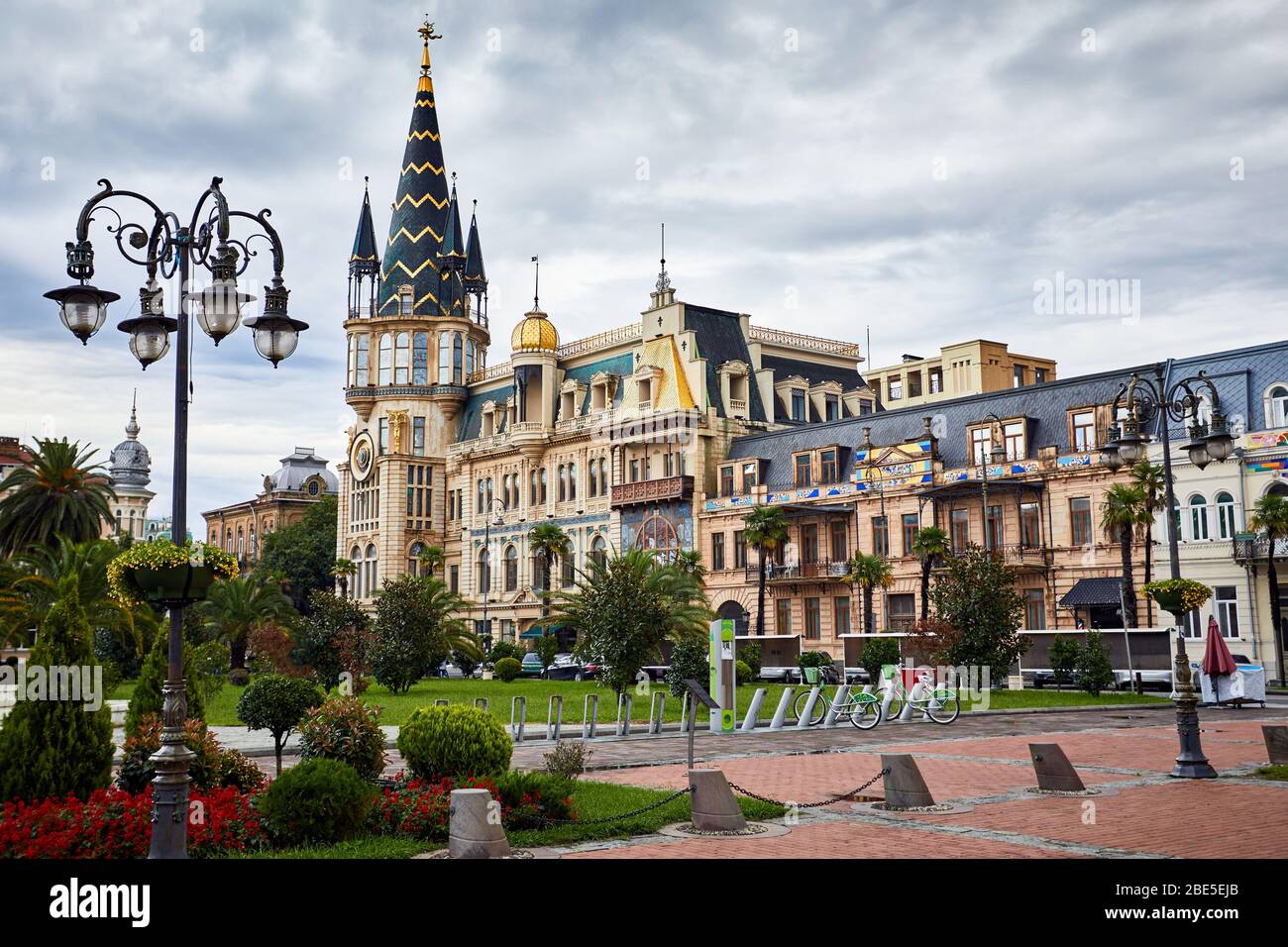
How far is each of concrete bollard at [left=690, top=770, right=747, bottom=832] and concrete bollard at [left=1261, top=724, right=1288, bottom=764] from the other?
10070mm

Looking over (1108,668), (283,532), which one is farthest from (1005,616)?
(283,532)

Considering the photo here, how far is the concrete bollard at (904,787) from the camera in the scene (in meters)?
13.9

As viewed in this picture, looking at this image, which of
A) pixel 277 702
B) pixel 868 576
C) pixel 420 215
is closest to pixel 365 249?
pixel 420 215

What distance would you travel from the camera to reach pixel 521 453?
74750mm

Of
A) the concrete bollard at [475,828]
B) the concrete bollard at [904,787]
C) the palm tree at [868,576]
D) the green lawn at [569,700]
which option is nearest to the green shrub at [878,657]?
the green lawn at [569,700]

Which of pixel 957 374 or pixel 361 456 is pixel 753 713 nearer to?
pixel 957 374

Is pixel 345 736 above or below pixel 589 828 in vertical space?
above

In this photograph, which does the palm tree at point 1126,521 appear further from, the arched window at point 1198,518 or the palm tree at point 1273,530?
the palm tree at point 1273,530

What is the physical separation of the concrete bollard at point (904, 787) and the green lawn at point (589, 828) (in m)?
1.44

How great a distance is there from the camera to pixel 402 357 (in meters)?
82.5

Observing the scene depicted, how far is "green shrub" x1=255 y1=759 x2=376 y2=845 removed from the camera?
11484 mm

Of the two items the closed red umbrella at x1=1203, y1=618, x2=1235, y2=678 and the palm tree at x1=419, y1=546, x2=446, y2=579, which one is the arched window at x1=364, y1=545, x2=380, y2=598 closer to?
the palm tree at x1=419, y1=546, x2=446, y2=579

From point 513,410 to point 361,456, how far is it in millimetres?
14042

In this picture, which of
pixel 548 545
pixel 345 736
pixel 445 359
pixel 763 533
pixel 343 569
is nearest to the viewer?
pixel 345 736
